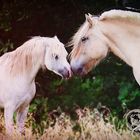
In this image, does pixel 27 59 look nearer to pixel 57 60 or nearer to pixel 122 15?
pixel 57 60

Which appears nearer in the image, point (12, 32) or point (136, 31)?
point (136, 31)

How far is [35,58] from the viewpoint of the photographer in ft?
10.3

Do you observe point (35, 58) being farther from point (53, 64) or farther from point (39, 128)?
point (39, 128)

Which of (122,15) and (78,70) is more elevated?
(122,15)

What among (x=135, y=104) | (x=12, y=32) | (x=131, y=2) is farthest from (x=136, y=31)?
(x=12, y=32)

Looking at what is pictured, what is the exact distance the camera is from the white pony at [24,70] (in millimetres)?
3111

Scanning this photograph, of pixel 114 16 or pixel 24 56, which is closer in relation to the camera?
pixel 114 16

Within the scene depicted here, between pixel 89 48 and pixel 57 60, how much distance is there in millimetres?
184

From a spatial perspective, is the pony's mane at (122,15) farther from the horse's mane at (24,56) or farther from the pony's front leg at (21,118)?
the pony's front leg at (21,118)

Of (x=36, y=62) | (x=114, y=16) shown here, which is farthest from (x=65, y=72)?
(x=114, y=16)

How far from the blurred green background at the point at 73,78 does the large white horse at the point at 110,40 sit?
6cm

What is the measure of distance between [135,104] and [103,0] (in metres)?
0.59

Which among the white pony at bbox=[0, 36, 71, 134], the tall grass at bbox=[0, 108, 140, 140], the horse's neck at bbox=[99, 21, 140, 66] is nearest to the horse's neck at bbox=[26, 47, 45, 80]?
the white pony at bbox=[0, 36, 71, 134]

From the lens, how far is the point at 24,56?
3.15 metres
